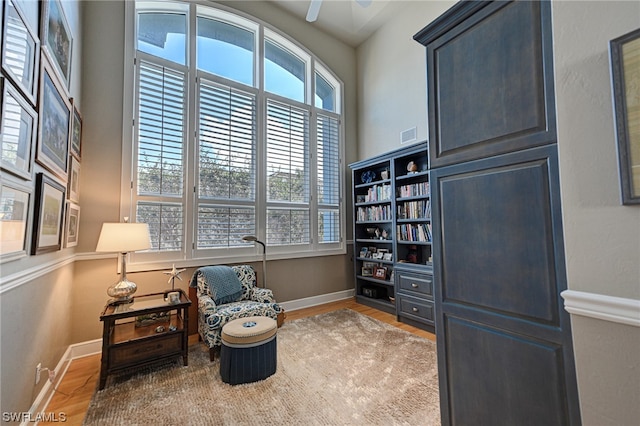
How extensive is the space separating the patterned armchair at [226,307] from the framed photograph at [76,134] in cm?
162

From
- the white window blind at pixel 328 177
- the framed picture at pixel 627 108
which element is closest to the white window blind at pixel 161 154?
the white window blind at pixel 328 177

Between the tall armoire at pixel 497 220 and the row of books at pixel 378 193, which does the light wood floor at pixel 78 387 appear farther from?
the tall armoire at pixel 497 220

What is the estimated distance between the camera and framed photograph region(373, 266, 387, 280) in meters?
4.07

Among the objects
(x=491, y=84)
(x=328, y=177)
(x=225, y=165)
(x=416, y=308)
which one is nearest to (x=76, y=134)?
(x=225, y=165)

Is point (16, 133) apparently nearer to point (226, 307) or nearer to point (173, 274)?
point (173, 274)

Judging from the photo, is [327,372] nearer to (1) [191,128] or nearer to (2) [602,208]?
(2) [602,208]

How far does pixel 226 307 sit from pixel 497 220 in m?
2.48

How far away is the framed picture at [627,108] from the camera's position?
32.7 inches

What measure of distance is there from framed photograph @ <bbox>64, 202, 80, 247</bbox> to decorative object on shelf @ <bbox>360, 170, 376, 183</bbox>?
12.0ft

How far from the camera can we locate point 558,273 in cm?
102

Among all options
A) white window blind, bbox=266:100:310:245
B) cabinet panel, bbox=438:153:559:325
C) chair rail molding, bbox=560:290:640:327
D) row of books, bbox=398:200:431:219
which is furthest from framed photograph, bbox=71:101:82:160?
row of books, bbox=398:200:431:219

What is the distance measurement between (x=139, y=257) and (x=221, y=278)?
0.93 metres

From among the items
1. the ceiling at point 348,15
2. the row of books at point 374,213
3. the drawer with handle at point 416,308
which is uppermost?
the ceiling at point 348,15

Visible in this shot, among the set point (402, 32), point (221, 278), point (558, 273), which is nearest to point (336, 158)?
point (402, 32)
